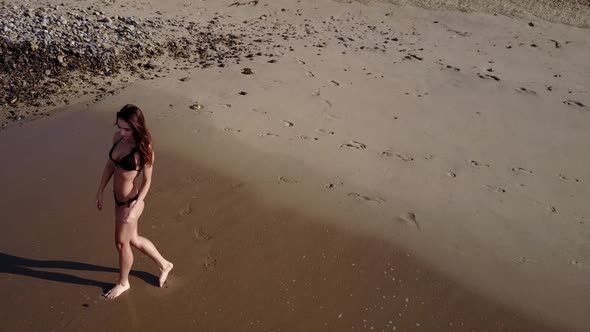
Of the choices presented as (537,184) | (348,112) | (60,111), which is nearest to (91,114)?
(60,111)

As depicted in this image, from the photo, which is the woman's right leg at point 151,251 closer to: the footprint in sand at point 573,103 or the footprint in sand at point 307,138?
the footprint in sand at point 307,138

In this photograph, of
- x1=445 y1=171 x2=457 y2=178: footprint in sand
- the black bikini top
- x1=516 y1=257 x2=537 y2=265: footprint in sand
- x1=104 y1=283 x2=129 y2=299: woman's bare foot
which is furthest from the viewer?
x1=445 y1=171 x2=457 y2=178: footprint in sand

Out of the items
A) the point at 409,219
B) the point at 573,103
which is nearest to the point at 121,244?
the point at 409,219

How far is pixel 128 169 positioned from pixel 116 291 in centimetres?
105

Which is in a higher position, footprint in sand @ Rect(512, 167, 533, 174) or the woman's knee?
the woman's knee

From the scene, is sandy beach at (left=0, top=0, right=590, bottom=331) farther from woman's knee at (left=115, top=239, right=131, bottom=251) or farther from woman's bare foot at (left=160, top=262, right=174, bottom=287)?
woman's knee at (left=115, top=239, right=131, bottom=251)

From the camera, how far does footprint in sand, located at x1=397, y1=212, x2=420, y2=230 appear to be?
454 cm

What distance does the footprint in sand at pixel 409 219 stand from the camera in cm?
454

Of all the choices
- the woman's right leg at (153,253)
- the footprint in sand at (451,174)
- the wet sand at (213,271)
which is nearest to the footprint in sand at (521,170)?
the footprint in sand at (451,174)

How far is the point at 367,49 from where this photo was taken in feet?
26.9

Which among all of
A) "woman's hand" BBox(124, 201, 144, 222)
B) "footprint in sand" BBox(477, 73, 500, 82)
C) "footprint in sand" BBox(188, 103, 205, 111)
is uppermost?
"woman's hand" BBox(124, 201, 144, 222)

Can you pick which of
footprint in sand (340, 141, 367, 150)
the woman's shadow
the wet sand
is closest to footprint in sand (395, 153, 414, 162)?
footprint in sand (340, 141, 367, 150)

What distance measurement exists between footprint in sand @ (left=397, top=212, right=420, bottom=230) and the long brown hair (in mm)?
2386

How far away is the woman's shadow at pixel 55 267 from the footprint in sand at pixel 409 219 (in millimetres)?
2235
